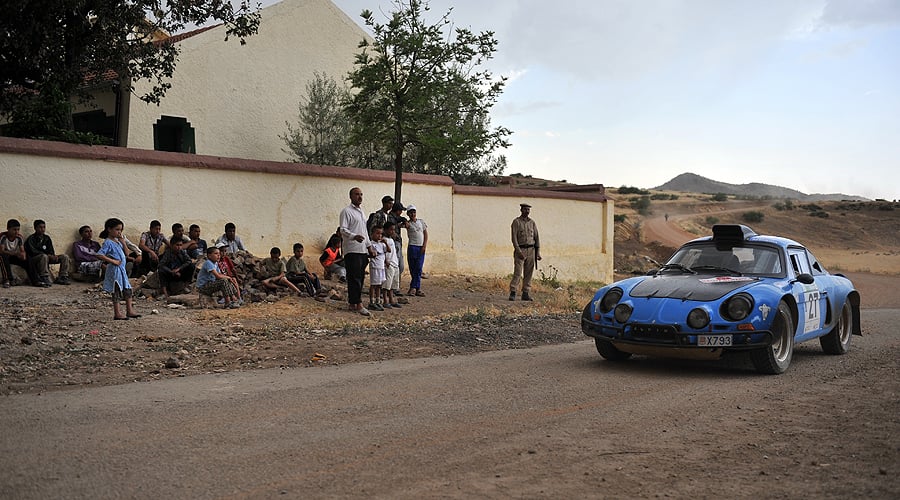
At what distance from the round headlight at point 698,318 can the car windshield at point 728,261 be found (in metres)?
1.36

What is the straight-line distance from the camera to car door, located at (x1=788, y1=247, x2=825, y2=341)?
920cm

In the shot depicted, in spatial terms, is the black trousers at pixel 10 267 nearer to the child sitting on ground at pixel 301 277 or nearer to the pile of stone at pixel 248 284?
the pile of stone at pixel 248 284

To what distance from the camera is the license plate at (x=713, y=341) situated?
8.16m

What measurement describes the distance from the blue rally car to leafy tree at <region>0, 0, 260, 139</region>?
12854mm

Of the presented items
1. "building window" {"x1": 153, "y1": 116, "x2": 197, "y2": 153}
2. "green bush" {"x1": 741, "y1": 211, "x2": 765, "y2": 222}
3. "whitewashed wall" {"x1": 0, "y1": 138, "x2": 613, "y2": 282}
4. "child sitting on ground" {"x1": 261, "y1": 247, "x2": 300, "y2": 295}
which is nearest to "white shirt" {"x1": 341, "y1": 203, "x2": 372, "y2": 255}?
"child sitting on ground" {"x1": 261, "y1": 247, "x2": 300, "y2": 295}

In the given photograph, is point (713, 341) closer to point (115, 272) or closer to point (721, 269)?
point (721, 269)

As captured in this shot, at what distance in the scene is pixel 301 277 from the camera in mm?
15164

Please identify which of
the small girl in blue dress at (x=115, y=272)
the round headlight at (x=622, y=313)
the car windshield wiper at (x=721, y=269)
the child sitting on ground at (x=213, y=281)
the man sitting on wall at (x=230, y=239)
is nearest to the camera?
the round headlight at (x=622, y=313)

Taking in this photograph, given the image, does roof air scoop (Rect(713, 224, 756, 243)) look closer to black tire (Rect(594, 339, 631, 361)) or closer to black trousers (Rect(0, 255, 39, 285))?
black tire (Rect(594, 339, 631, 361))

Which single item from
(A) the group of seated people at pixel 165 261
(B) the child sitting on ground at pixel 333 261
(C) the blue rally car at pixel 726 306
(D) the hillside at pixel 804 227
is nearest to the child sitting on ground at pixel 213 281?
(A) the group of seated people at pixel 165 261

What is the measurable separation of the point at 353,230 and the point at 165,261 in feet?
11.2

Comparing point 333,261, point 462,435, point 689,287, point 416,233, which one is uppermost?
point 416,233

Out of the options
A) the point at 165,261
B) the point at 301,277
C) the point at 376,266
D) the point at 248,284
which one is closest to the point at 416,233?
the point at 301,277

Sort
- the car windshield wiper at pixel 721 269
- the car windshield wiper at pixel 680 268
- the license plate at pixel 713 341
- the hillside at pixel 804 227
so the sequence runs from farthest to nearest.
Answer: the hillside at pixel 804 227 → the car windshield wiper at pixel 680 268 → the car windshield wiper at pixel 721 269 → the license plate at pixel 713 341
